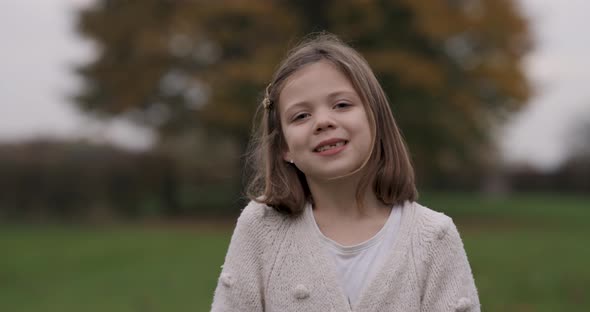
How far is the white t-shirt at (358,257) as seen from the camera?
2279 millimetres

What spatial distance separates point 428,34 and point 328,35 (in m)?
16.9

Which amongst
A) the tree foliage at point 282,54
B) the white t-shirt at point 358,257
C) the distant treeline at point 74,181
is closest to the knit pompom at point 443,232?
the white t-shirt at point 358,257

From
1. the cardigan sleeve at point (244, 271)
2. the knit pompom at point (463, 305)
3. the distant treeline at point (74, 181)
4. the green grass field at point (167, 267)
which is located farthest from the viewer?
the distant treeline at point (74, 181)

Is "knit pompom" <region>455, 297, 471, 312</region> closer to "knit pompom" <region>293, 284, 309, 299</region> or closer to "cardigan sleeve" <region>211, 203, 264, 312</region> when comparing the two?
"knit pompom" <region>293, 284, 309, 299</region>

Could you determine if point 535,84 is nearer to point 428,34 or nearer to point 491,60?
point 491,60

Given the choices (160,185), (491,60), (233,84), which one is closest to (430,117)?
(491,60)

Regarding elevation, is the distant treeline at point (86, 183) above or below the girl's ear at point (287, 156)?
above

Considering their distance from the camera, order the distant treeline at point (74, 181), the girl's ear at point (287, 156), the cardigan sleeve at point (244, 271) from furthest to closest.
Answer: the distant treeline at point (74, 181) < the girl's ear at point (287, 156) < the cardigan sleeve at point (244, 271)

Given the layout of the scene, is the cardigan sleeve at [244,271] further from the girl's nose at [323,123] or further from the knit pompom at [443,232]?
the knit pompom at [443,232]

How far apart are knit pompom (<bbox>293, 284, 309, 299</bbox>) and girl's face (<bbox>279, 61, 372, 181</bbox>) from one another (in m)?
0.33

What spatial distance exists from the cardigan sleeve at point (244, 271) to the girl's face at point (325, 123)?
0.79ft

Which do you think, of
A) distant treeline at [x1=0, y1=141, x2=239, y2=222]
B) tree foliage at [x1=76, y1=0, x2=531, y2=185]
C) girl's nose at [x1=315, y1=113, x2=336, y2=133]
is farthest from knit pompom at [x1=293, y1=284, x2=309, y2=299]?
distant treeline at [x1=0, y1=141, x2=239, y2=222]

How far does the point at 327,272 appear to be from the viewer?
7.46ft

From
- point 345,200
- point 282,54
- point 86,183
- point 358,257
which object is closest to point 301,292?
point 358,257
